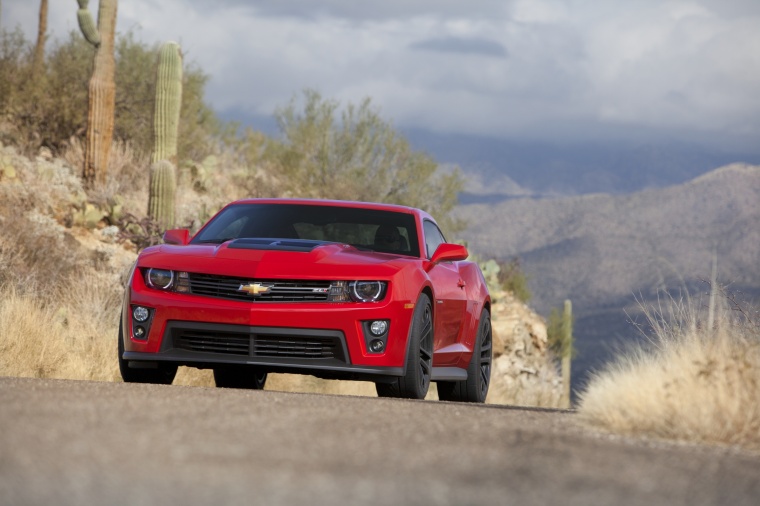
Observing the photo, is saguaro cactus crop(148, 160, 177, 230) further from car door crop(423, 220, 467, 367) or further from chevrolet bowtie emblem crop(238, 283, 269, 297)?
chevrolet bowtie emblem crop(238, 283, 269, 297)

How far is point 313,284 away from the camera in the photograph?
8773mm

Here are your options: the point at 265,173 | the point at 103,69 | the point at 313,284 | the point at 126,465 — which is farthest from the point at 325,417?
the point at 265,173

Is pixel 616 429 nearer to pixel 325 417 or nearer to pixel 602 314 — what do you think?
pixel 325 417

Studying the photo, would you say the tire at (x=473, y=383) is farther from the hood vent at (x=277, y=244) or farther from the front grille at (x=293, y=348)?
the front grille at (x=293, y=348)

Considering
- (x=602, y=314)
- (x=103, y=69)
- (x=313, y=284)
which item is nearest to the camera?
(x=313, y=284)

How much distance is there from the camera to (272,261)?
29.0ft

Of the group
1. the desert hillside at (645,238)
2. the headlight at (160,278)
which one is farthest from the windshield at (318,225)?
the desert hillside at (645,238)

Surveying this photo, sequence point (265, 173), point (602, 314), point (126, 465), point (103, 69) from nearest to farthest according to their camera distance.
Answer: point (126, 465)
point (103, 69)
point (265, 173)
point (602, 314)

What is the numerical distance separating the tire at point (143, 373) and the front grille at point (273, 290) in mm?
799

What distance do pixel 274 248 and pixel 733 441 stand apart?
3.83 meters

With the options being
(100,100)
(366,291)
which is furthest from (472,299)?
(100,100)

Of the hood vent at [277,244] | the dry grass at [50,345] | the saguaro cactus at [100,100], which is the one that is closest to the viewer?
the hood vent at [277,244]

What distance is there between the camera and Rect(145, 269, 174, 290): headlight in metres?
8.96

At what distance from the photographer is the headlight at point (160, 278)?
8961mm
